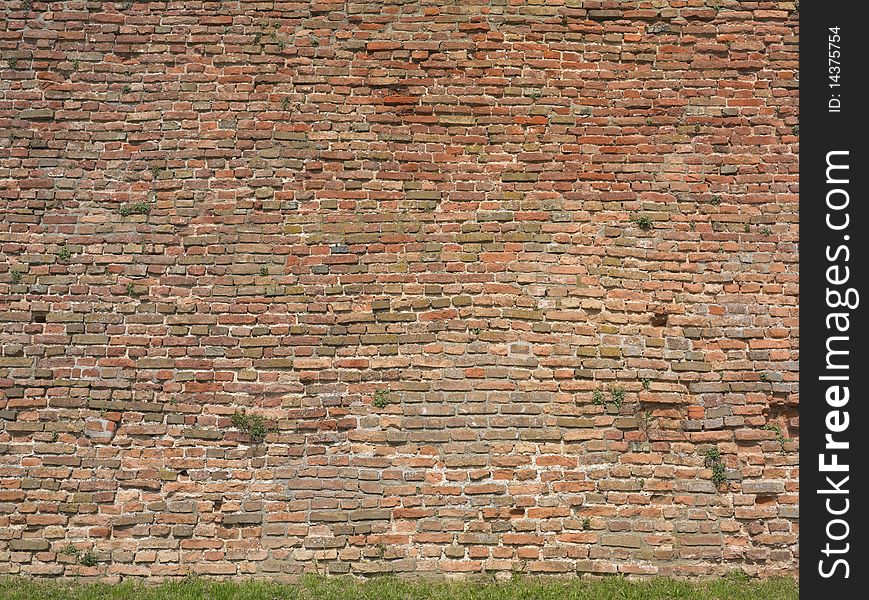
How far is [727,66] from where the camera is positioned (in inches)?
210

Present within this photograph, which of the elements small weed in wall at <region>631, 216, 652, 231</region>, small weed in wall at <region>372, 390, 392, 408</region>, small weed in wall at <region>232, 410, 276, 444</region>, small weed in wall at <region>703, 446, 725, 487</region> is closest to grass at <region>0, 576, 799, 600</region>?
small weed in wall at <region>703, 446, 725, 487</region>

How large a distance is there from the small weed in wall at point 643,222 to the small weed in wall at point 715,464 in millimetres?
1656

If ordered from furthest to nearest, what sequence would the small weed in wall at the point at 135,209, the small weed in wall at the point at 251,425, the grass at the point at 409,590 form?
the small weed in wall at the point at 135,209 → the small weed in wall at the point at 251,425 → the grass at the point at 409,590

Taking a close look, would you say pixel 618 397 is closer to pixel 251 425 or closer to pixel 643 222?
pixel 643 222

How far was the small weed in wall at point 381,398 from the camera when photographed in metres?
4.94

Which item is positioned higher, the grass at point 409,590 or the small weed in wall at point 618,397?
the small weed in wall at point 618,397

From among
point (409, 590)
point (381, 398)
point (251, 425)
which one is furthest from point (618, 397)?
point (251, 425)

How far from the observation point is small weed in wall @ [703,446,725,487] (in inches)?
193

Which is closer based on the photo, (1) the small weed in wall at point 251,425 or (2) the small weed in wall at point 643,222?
(1) the small weed in wall at point 251,425

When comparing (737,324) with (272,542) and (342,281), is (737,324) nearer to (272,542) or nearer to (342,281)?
(342,281)

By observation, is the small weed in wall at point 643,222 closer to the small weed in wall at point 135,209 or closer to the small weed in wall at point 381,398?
the small weed in wall at point 381,398

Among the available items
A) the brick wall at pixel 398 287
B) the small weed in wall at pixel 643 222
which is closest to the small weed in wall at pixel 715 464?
the brick wall at pixel 398 287

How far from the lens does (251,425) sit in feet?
16.1

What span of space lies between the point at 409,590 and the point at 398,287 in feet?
6.81
